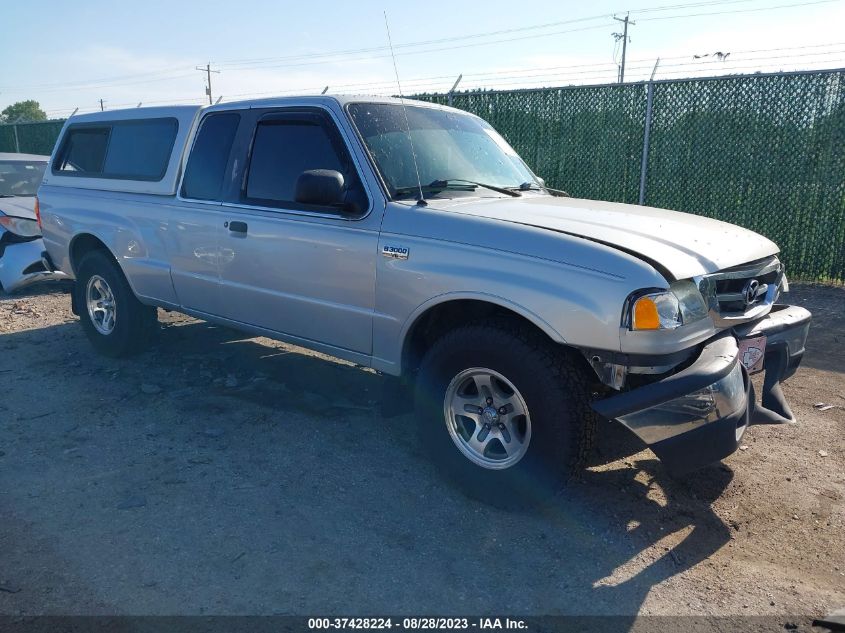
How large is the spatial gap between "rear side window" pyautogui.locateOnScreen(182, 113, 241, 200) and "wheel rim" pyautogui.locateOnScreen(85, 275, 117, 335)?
58.2 inches

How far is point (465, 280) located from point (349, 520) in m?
1.31

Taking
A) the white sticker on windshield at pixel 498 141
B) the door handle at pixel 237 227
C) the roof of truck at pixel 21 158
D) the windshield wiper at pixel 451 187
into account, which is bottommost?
the door handle at pixel 237 227

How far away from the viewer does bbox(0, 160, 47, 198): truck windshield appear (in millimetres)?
9062

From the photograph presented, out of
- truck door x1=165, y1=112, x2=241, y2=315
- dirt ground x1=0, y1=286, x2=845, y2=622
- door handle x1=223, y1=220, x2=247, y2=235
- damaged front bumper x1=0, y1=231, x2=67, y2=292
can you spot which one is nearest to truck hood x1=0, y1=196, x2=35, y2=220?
damaged front bumper x1=0, y1=231, x2=67, y2=292

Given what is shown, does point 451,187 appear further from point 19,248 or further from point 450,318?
point 19,248

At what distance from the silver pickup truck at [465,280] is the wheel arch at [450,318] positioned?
11mm

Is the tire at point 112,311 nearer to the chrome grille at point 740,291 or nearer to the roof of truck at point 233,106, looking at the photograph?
the roof of truck at point 233,106

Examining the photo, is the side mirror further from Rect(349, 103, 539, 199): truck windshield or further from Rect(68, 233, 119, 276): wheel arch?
Rect(68, 233, 119, 276): wheel arch

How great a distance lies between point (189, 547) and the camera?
324cm

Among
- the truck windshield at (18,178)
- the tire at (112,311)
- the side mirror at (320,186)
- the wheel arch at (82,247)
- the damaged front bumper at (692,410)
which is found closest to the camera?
the damaged front bumper at (692,410)

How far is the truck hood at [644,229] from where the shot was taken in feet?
10.9

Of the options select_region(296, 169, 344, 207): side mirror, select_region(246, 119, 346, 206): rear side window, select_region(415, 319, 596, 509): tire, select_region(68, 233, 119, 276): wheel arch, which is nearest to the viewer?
select_region(415, 319, 596, 509): tire

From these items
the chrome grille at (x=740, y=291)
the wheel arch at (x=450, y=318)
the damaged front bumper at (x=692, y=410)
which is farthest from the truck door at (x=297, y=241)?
the chrome grille at (x=740, y=291)

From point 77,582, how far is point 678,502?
9.36 feet
